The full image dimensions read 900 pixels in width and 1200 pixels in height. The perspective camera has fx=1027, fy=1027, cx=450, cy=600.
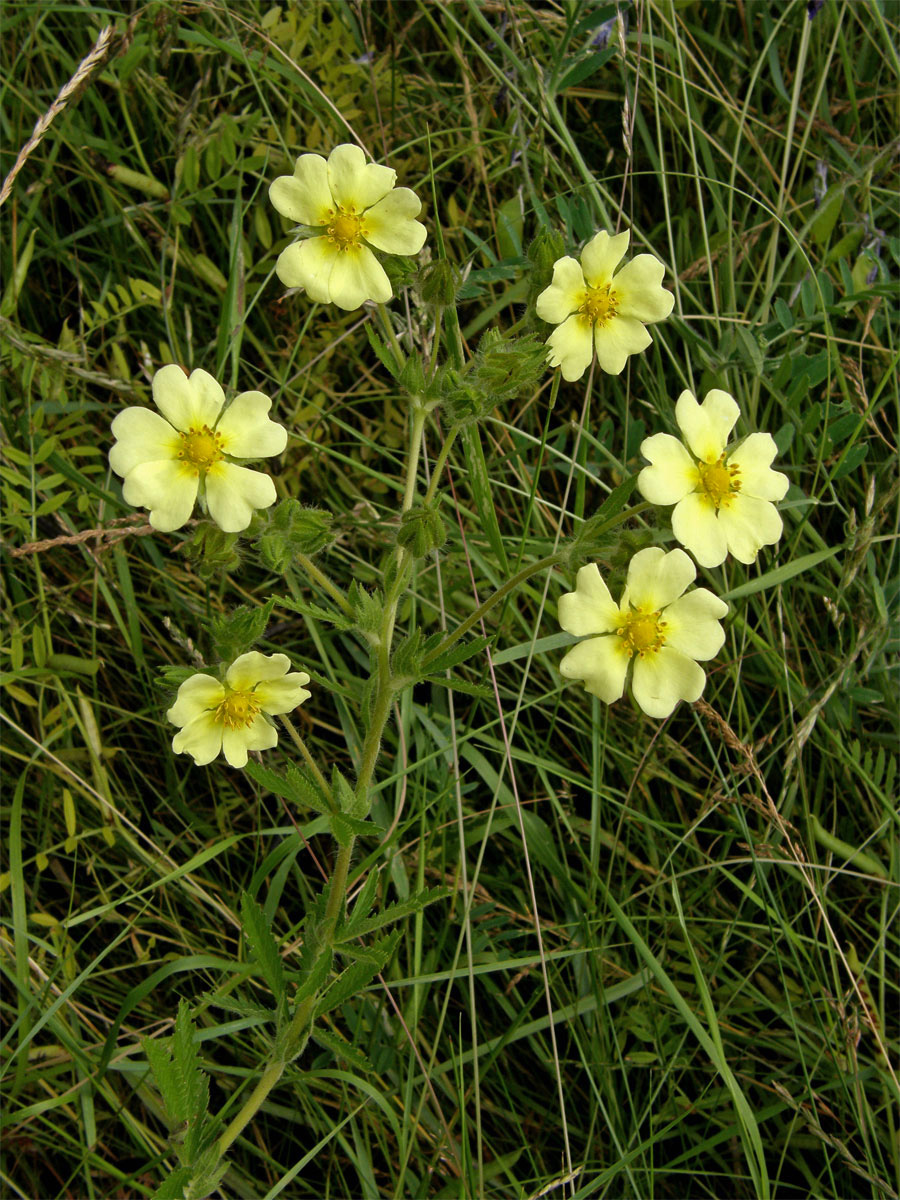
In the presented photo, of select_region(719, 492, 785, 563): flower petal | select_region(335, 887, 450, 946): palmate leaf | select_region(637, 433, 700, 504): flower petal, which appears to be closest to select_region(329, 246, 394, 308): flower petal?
select_region(637, 433, 700, 504): flower petal

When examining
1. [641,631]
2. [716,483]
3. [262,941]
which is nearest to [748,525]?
[716,483]

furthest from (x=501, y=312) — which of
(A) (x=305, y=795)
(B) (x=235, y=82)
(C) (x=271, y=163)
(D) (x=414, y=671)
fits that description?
(A) (x=305, y=795)

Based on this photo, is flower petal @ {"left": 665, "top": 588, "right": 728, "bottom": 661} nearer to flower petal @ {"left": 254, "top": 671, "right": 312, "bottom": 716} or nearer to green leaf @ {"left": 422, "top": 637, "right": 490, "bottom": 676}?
green leaf @ {"left": 422, "top": 637, "right": 490, "bottom": 676}

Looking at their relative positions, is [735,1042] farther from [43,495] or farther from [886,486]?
[43,495]

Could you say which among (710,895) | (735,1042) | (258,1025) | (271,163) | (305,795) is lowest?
(735,1042)

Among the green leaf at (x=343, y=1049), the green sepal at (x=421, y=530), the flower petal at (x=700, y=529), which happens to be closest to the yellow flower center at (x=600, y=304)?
the flower petal at (x=700, y=529)

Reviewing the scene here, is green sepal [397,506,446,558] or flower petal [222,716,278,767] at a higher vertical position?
green sepal [397,506,446,558]
